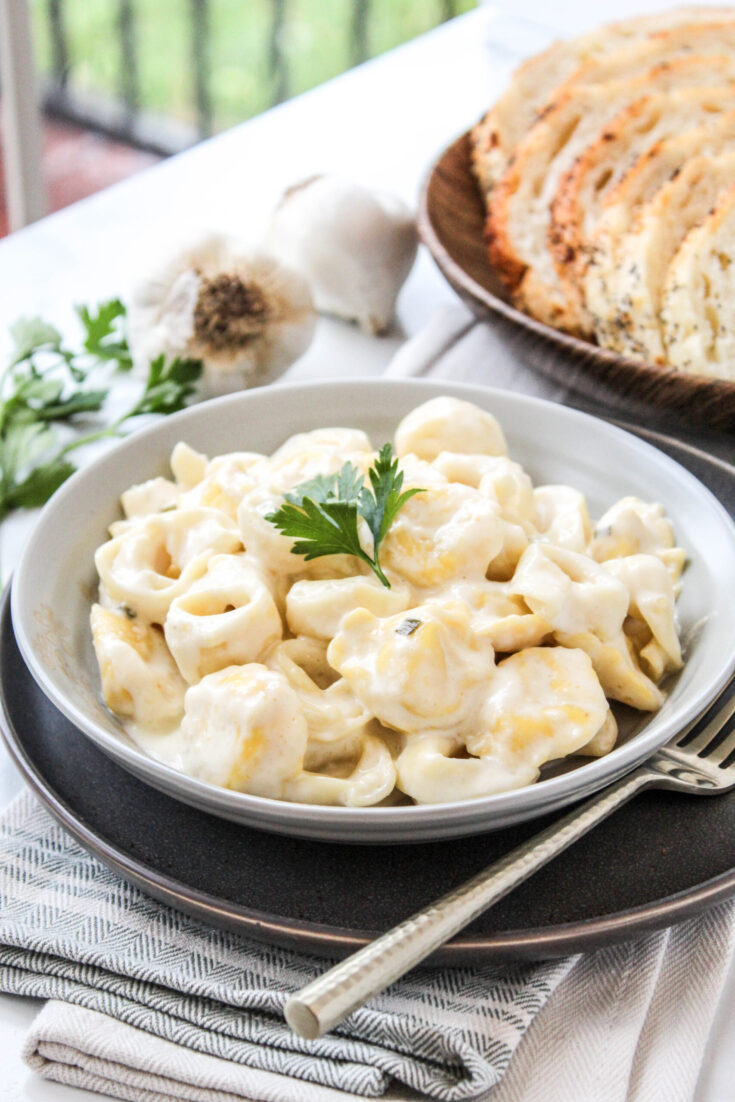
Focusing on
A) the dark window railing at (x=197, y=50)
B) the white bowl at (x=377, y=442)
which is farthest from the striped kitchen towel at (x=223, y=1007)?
the dark window railing at (x=197, y=50)

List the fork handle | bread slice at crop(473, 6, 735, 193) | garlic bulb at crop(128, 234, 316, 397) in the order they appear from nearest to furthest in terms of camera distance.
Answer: the fork handle → garlic bulb at crop(128, 234, 316, 397) → bread slice at crop(473, 6, 735, 193)

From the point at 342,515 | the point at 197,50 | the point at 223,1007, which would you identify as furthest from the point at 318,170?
the point at 197,50

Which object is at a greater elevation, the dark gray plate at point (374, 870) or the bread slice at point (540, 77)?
the bread slice at point (540, 77)

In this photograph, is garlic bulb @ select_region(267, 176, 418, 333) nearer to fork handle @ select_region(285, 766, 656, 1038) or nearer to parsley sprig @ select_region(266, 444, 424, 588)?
parsley sprig @ select_region(266, 444, 424, 588)

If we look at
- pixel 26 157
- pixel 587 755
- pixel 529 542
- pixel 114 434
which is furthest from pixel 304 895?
pixel 26 157

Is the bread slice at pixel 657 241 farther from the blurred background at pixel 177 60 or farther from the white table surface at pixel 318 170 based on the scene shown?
the blurred background at pixel 177 60

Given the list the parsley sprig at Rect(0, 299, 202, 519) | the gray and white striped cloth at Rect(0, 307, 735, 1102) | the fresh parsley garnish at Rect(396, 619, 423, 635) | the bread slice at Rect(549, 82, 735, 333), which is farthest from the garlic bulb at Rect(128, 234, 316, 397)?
the gray and white striped cloth at Rect(0, 307, 735, 1102)
